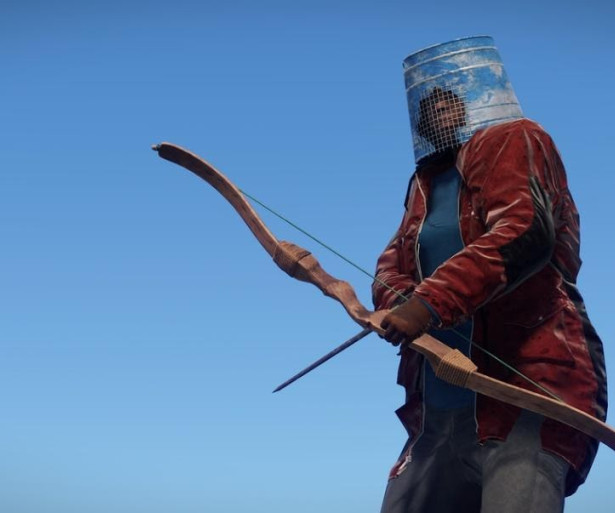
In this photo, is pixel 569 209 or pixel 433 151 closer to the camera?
pixel 569 209

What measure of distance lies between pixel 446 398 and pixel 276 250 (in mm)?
958

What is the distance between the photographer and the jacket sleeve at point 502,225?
4012 millimetres

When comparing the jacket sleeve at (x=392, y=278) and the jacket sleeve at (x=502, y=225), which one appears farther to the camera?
the jacket sleeve at (x=392, y=278)

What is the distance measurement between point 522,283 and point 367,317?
59 centimetres

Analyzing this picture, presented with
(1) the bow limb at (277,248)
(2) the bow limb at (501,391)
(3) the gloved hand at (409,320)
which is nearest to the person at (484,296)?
(3) the gloved hand at (409,320)

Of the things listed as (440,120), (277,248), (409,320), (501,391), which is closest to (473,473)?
(501,391)

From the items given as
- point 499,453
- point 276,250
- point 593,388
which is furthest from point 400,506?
point 276,250

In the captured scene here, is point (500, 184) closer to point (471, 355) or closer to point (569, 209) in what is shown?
point (569, 209)

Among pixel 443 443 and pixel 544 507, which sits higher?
pixel 443 443

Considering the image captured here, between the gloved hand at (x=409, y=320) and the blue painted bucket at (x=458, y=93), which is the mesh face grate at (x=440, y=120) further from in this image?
the gloved hand at (x=409, y=320)

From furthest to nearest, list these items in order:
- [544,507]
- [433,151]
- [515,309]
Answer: [433,151] < [515,309] < [544,507]

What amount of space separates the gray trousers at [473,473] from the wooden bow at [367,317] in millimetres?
155

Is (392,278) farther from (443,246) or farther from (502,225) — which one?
(502,225)

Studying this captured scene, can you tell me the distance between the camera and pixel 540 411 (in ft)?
13.1
